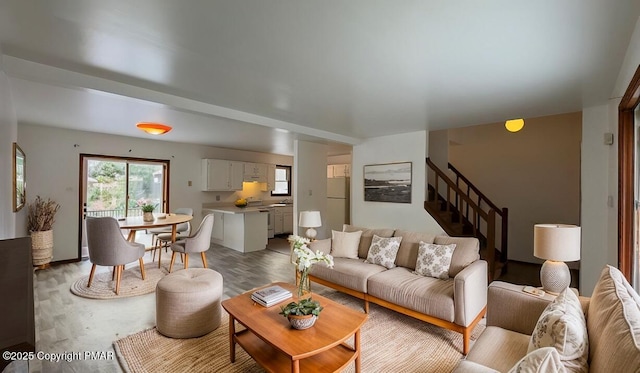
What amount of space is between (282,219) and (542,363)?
6847 millimetres

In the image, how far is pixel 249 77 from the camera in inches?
94.6

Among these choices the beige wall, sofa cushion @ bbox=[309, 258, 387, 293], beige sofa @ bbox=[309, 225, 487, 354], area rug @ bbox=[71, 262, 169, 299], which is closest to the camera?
beige sofa @ bbox=[309, 225, 487, 354]

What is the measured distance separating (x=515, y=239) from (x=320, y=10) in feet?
18.3

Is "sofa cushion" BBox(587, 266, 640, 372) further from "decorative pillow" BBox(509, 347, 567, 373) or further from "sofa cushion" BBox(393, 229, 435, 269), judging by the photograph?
"sofa cushion" BBox(393, 229, 435, 269)

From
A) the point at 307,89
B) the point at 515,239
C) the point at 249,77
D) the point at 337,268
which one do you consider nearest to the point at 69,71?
the point at 249,77

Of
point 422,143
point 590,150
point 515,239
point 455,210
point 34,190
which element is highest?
point 422,143

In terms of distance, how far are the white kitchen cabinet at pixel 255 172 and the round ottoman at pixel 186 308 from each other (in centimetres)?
485

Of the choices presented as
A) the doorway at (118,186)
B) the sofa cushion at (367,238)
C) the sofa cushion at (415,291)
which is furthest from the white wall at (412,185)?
the doorway at (118,186)

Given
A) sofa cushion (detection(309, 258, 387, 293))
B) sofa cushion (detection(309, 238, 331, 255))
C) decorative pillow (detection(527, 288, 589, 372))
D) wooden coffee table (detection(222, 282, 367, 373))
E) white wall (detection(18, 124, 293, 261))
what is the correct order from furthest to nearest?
white wall (detection(18, 124, 293, 261))
sofa cushion (detection(309, 238, 331, 255))
sofa cushion (detection(309, 258, 387, 293))
wooden coffee table (detection(222, 282, 367, 373))
decorative pillow (detection(527, 288, 589, 372))

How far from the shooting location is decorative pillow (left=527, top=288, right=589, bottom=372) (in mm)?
1133

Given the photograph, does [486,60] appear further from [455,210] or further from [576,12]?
[455,210]

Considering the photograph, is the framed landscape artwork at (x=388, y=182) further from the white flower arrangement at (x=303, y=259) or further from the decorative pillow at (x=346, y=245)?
the white flower arrangement at (x=303, y=259)

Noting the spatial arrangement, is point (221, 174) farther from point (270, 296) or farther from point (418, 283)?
point (418, 283)

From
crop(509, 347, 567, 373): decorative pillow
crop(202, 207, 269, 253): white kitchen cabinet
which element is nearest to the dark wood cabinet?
crop(509, 347, 567, 373): decorative pillow
